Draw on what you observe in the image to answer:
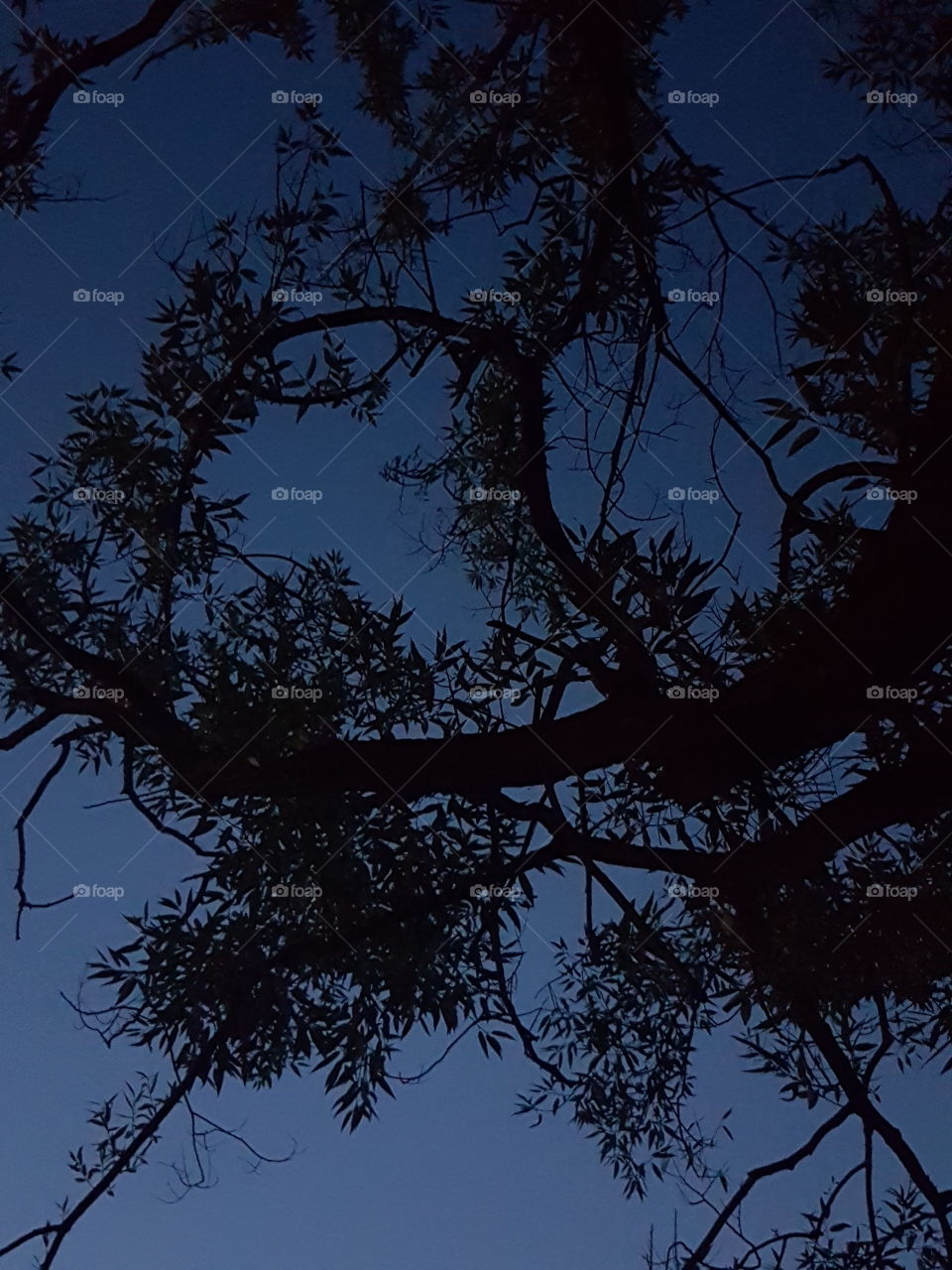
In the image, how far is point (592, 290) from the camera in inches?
158

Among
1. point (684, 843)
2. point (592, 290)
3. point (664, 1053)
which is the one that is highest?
point (592, 290)

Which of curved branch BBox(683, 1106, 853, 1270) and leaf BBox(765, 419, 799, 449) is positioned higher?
leaf BBox(765, 419, 799, 449)

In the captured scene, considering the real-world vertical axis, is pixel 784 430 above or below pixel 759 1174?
above

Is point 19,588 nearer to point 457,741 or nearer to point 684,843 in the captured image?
point 457,741

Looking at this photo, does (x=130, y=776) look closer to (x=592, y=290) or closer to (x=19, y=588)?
(x=19, y=588)

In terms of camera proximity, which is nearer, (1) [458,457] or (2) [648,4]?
(2) [648,4]

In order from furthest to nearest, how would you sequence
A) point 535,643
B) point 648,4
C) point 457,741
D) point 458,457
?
point 458,457
point 648,4
point 535,643
point 457,741

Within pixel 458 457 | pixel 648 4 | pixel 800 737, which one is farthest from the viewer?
pixel 458 457

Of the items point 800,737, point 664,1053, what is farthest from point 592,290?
point 664,1053

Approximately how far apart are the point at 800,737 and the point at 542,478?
3.88 ft

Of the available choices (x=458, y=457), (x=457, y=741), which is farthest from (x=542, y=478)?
(x=457, y=741)

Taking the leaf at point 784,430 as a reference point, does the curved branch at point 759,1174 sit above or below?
below

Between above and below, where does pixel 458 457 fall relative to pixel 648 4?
below

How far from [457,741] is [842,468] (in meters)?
1.31
